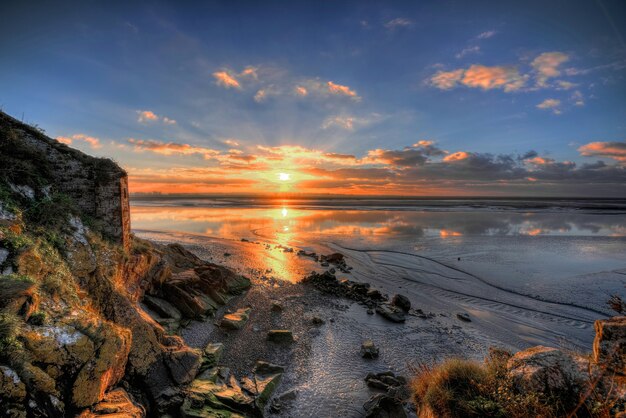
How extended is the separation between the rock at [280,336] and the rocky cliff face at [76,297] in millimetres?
2896

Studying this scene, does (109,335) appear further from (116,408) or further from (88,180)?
(88,180)

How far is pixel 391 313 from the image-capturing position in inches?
485

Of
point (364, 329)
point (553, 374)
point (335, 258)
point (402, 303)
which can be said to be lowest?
point (364, 329)

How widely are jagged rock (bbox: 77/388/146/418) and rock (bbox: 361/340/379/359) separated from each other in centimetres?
639

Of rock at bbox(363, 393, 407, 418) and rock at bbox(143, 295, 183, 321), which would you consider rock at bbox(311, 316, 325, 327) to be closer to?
rock at bbox(363, 393, 407, 418)

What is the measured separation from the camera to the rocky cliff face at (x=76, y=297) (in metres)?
4.17

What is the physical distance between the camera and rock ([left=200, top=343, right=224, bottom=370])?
25.5ft

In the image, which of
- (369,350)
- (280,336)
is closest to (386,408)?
(369,350)

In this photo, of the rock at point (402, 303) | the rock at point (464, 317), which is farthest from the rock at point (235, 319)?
the rock at point (464, 317)

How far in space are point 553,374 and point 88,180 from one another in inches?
494

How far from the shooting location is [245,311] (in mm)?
11922

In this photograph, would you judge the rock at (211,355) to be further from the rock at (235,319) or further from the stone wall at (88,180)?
the stone wall at (88,180)

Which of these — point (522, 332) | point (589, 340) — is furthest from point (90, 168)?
point (589, 340)

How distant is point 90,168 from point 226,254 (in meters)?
13.5
